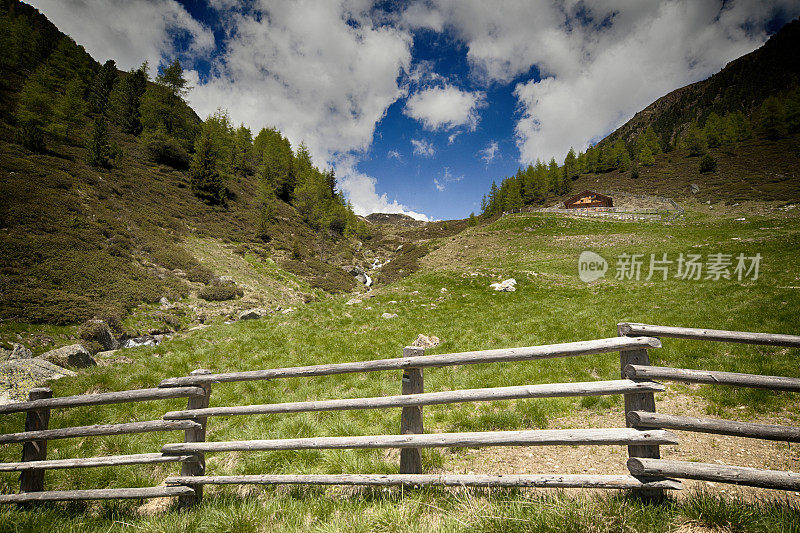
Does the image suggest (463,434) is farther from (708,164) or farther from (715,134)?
(715,134)

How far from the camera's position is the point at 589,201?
58.0m

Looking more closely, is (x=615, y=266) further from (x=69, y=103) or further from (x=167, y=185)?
(x=69, y=103)

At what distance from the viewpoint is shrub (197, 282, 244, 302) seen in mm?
22094

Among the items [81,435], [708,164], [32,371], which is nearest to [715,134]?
[708,164]

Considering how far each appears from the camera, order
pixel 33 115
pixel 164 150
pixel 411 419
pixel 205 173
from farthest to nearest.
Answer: pixel 164 150, pixel 205 173, pixel 33 115, pixel 411 419

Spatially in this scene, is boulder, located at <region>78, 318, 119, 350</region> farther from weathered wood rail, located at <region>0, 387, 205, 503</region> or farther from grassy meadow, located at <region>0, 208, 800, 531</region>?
weathered wood rail, located at <region>0, 387, 205, 503</region>

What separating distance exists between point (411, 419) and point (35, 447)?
6.91m

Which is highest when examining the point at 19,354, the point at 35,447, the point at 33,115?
the point at 33,115

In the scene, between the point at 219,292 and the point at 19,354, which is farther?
the point at 219,292

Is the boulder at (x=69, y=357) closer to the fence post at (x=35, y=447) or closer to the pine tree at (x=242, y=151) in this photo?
the fence post at (x=35, y=447)

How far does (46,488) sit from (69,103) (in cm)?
4837

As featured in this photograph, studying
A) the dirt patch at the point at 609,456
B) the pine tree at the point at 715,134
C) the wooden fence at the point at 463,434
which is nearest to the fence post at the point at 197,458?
the wooden fence at the point at 463,434

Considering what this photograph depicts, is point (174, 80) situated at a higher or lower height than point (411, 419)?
higher

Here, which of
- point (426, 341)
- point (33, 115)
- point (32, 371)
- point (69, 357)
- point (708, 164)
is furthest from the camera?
point (708, 164)
